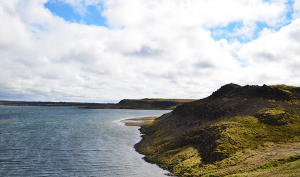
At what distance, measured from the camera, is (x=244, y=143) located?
1576 inches

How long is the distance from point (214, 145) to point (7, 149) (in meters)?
56.6

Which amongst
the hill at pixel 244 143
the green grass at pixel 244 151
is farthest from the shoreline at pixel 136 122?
the green grass at pixel 244 151

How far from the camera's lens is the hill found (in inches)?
1217

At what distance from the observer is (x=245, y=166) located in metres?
31.2

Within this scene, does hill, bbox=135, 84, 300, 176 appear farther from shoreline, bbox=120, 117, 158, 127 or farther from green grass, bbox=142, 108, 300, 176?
shoreline, bbox=120, 117, 158, 127

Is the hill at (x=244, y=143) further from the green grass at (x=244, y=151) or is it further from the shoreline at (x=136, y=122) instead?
the shoreline at (x=136, y=122)

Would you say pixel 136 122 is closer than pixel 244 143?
No

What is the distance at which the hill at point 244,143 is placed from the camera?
30922 mm

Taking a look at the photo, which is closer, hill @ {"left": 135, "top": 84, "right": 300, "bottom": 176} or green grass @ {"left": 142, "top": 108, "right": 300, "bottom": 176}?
green grass @ {"left": 142, "top": 108, "right": 300, "bottom": 176}

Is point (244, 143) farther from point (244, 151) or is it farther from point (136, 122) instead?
point (136, 122)

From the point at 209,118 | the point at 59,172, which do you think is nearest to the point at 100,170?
Answer: the point at 59,172

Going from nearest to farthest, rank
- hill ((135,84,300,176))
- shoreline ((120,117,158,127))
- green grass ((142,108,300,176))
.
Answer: green grass ((142,108,300,176)) → hill ((135,84,300,176)) → shoreline ((120,117,158,127))

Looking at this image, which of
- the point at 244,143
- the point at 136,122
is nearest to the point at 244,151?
the point at 244,143

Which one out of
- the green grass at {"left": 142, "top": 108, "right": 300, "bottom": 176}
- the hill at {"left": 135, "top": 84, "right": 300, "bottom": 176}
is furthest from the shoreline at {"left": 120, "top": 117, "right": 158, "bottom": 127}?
the green grass at {"left": 142, "top": 108, "right": 300, "bottom": 176}
